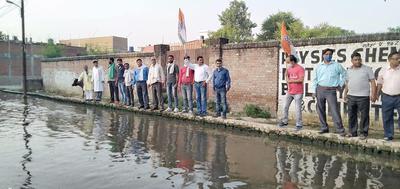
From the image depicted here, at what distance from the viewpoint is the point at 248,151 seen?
739 centimetres

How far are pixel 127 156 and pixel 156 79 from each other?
20.1 feet

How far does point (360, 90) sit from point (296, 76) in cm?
159

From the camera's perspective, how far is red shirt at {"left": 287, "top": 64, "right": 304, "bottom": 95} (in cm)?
886

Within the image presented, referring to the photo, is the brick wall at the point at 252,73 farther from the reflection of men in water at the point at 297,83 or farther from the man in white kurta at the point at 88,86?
the man in white kurta at the point at 88,86

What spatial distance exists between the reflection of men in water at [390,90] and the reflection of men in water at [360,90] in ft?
0.70

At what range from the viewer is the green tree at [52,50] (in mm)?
44844

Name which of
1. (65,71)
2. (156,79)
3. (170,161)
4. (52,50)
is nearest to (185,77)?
(156,79)

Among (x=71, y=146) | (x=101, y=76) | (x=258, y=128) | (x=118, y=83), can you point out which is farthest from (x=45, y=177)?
(x=101, y=76)

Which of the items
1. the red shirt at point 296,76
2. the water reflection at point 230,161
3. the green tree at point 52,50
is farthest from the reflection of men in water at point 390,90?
the green tree at point 52,50

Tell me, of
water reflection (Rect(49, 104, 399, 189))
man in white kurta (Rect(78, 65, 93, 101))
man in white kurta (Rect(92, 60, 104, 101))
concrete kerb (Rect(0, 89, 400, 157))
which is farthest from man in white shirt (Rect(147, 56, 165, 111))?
man in white kurta (Rect(78, 65, 93, 101))

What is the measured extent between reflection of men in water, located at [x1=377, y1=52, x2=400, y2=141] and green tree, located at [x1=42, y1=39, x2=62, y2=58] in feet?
139

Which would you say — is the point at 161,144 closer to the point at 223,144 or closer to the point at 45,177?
the point at 223,144

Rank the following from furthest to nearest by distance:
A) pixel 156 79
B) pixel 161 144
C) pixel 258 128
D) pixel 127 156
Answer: pixel 156 79 → pixel 258 128 → pixel 161 144 → pixel 127 156

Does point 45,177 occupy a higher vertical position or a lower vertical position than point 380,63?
lower
